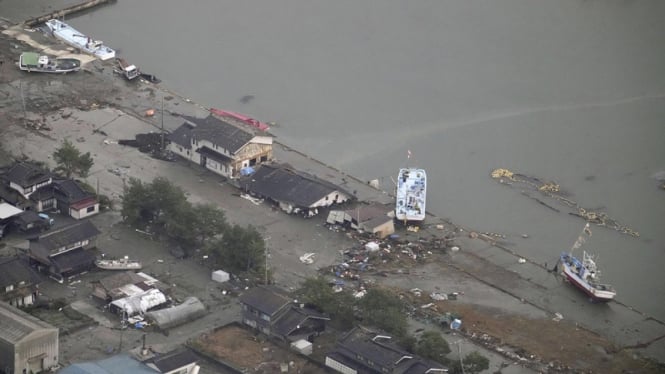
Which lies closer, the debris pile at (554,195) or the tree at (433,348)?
Result: the tree at (433,348)

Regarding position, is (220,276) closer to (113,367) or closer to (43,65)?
(113,367)

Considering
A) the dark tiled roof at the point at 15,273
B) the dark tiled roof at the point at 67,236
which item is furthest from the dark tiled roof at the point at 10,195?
the dark tiled roof at the point at 15,273

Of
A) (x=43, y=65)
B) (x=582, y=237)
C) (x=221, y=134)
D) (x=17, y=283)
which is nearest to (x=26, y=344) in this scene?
(x=17, y=283)

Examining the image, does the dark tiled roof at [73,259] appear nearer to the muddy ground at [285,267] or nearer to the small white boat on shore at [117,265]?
the small white boat on shore at [117,265]

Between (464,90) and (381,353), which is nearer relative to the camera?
(381,353)

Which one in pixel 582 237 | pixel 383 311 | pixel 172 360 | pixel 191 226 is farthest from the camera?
pixel 582 237

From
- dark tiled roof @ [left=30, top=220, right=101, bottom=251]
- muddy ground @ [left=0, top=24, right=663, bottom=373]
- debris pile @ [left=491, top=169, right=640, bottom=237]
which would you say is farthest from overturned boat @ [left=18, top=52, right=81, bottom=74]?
debris pile @ [left=491, top=169, right=640, bottom=237]

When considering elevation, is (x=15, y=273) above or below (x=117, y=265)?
above

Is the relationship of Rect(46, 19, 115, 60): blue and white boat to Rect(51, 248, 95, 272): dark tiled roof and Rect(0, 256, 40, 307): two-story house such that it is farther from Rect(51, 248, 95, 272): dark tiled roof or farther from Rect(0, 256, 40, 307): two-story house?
Rect(0, 256, 40, 307): two-story house
